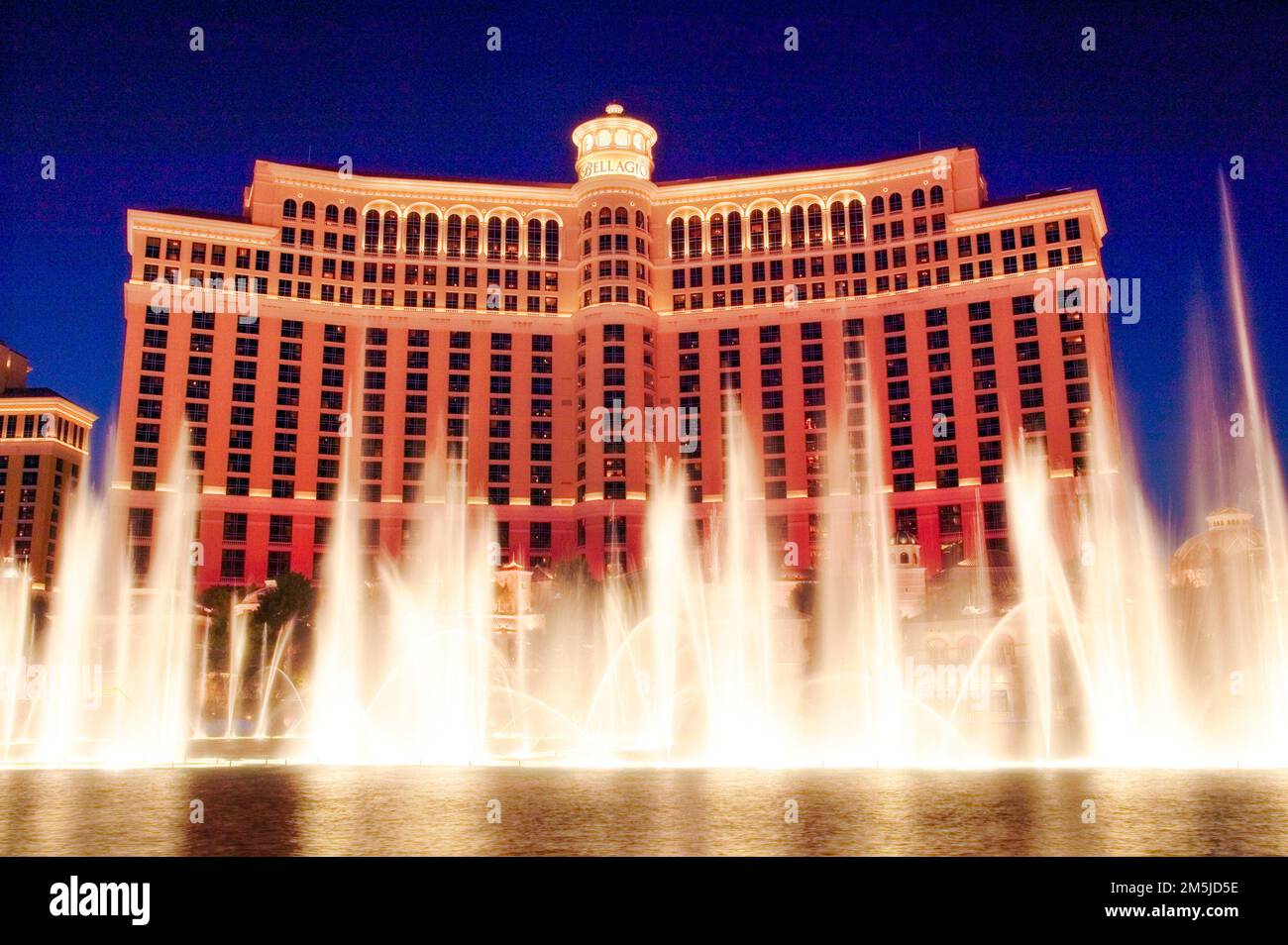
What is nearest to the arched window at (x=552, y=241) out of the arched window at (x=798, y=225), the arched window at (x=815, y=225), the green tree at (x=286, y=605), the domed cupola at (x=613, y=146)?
the domed cupola at (x=613, y=146)

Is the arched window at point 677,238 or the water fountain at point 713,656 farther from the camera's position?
the arched window at point 677,238

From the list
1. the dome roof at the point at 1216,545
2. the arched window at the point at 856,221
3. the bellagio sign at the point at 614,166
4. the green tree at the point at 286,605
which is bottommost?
the green tree at the point at 286,605

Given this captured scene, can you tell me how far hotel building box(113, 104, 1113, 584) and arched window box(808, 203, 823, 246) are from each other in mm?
259

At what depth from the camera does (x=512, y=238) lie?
92000mm

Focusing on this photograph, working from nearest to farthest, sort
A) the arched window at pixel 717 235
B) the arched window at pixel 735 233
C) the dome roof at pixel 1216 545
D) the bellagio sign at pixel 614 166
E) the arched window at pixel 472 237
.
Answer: the dome roof at pixel 1216 545 < the bellagio sign at pixel 614 166 < the arched window at pixel 735 233 < the arched window at pixel 717 235 < the arched window at pixel 472 237

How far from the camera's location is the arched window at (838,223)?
291 ft

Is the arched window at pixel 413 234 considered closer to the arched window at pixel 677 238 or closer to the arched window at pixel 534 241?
the arched window at pixel 534 241

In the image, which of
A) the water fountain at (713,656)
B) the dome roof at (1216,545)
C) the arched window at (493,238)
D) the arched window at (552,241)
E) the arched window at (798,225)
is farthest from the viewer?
the arched window at (552,241)

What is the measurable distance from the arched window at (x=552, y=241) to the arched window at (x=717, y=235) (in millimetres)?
14107

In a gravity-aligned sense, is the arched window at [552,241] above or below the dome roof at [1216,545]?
above

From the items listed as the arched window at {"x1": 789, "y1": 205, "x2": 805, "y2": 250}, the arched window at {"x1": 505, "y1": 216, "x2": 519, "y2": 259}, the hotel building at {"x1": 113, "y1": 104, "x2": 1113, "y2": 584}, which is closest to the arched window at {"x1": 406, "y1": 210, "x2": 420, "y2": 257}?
the hotel building at {"x1": 113, "y1": 104, "x2": 1113, "y2": 584}

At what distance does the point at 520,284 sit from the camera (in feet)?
297
